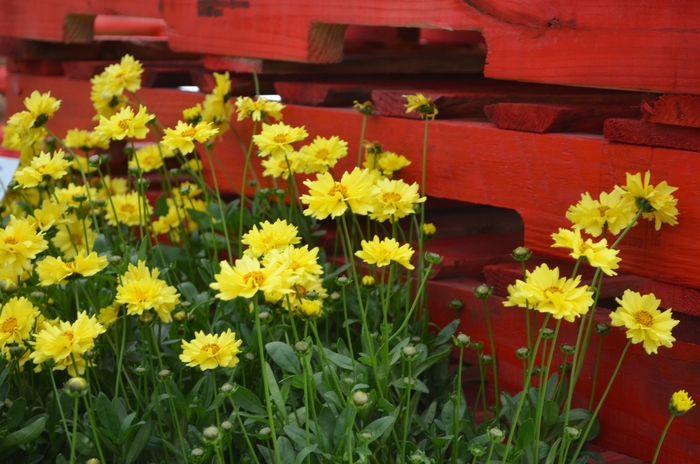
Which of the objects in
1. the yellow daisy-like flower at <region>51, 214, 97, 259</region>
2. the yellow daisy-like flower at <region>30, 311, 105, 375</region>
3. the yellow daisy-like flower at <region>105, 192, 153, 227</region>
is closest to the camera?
the yellow daisy-like flower at <region>30, 311, 105, 375</region>

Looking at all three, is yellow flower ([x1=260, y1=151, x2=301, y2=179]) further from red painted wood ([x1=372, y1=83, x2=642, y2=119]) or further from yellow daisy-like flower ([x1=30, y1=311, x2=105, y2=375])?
yellow daisy-like flower ([x1=30, y1=311, x2=105, y2=375])

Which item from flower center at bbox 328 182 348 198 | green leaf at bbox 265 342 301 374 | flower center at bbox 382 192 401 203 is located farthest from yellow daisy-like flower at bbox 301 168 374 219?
green leaf at bbox 265 342 301 374

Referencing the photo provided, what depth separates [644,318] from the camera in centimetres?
125

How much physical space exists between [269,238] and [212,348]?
0.17 meters

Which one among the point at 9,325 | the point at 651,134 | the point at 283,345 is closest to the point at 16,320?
the point at 9,325

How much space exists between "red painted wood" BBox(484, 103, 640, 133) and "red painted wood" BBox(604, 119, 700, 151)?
102 millimetres

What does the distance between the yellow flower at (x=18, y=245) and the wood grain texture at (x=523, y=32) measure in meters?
0.70

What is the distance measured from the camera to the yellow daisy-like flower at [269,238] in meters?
1.23

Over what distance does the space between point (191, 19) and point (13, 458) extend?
43.3 inches

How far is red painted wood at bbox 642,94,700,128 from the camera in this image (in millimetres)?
1269

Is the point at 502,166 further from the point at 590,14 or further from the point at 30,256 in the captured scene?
the point at 30,256

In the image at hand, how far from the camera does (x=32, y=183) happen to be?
1.56 meters

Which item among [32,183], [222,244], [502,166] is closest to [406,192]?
[502,166]

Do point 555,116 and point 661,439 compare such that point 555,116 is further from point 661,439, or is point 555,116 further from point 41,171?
point 41,171
